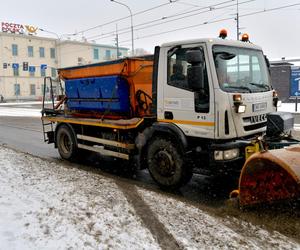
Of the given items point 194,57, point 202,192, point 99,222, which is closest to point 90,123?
point 202,192

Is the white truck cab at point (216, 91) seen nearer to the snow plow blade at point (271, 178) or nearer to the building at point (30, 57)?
the snow plow blade at point (271, 178)

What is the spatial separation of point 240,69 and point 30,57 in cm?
6328

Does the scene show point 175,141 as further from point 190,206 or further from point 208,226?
point 208,226

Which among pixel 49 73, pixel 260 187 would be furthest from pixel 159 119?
pixel 49 73

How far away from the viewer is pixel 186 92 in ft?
19.0

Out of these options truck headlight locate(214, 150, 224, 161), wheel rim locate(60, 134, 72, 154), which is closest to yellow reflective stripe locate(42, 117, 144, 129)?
wheel rim locate(60, 134, 72, 154)

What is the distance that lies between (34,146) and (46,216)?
24.1 ft

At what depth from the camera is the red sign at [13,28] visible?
60719mm

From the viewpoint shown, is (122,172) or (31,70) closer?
(122,172)

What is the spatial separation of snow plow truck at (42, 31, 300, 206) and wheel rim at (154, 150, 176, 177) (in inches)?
0.7

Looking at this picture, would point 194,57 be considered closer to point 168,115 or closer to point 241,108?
point 241,108

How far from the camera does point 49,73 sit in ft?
218

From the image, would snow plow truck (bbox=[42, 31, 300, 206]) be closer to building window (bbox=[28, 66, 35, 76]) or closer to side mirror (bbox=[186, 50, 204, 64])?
side mirror (bbox=[186, 50, 204, 64])

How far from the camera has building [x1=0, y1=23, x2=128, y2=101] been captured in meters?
60.8
